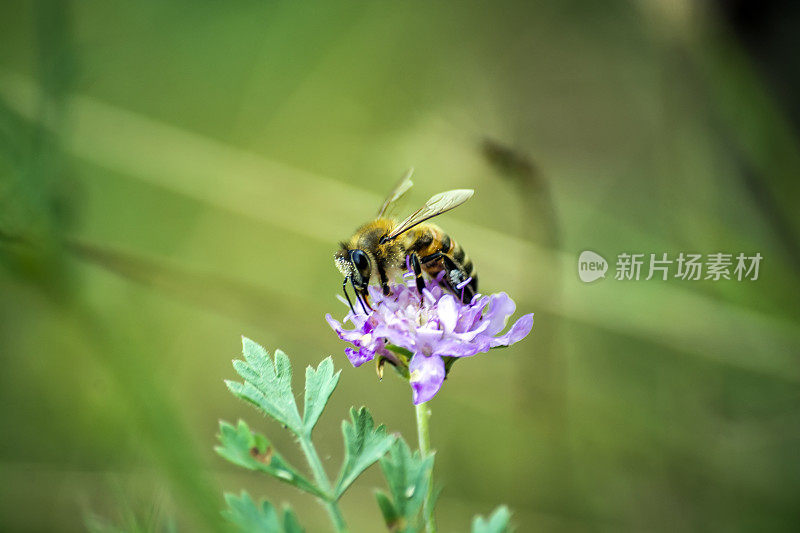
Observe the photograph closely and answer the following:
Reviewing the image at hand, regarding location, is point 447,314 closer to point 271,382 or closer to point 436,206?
point 271,382

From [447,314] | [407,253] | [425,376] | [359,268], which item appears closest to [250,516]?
[425,376]

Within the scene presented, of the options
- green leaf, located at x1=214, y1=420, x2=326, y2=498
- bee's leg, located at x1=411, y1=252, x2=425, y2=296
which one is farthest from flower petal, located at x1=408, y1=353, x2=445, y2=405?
bee's leg, located at x1=411, y1=252, x2=425, y2=296

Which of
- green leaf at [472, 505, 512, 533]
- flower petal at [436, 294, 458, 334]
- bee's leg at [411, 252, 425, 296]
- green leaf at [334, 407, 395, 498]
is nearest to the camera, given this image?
green leaf at [472, 505, 512, 533]

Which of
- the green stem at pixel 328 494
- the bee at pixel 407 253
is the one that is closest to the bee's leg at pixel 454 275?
the bee at pixel 407 253

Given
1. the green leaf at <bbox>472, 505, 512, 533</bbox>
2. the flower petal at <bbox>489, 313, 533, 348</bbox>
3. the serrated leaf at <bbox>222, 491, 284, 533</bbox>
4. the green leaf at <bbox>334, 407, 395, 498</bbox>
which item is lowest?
the green leaf at <bbox>472, 505, 512, 533</bbox>

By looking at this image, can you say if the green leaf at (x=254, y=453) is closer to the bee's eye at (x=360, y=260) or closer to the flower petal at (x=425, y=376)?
the flower petal at (x=425, y=376)

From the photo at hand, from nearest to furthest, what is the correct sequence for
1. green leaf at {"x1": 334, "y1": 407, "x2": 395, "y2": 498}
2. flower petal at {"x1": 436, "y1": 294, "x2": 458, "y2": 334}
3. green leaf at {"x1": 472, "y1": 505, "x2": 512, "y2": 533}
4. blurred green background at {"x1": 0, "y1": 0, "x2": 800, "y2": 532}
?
green leaf at {"x1": 472, "y1": 505, "x2": 512, "y2": 533} < green leaf at {"x1": 334, "y1": 407, "x2": 395, "y2": 498} < flower petal at {"x1": 436, "y1": 294, "x2": 458, "y2": 334} < blurred green background at {"x1": 0, "y1": 0, "x2": 800, "y2": 532}

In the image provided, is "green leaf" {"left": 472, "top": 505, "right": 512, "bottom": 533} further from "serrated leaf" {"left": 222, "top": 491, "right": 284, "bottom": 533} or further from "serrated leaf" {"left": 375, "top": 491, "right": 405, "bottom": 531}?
"serrated leaf" {"left": 222, "top": 491, "right": 284, "bottom": 533}

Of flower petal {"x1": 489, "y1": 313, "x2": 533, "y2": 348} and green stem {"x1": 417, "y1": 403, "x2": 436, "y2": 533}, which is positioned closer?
green stem {"x1": 417, "y1": 403, "x2": 436, "y2": 533}

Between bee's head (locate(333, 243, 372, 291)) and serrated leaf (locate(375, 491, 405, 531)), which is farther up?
bee's head (locate(333, 243, 372, 291))
